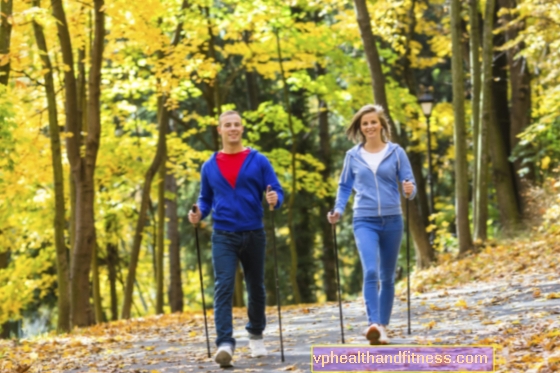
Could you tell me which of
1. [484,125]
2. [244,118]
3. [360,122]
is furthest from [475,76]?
[360,122]

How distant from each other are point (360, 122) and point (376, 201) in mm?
796

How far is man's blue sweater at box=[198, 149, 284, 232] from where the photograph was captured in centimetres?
752

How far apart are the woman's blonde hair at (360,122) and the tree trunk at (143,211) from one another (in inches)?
415

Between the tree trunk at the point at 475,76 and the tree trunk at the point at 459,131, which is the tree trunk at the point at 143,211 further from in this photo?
the tree trunk at the point at 475,76

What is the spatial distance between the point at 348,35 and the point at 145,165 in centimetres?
589

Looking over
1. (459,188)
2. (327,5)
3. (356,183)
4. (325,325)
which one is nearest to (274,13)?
(327,5)

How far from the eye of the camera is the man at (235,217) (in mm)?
7453

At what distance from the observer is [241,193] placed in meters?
7.55

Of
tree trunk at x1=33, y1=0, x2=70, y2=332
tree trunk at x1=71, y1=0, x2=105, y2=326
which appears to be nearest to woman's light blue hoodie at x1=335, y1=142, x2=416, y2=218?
tree trunk at x1=71, y1=0, x2=105, y2=326

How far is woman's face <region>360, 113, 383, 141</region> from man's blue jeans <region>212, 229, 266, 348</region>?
133 cm

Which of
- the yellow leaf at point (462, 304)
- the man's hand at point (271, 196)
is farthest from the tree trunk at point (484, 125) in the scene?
the man's hand at point (271, 196)

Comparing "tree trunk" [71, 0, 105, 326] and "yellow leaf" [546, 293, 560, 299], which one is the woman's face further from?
"tree trunk" [71, 0, 105, 326]

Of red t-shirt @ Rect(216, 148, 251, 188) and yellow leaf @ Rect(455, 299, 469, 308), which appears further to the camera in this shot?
yellow leaf @ Rect(455, 299, 469, 308)

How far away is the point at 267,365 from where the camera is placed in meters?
7.31
